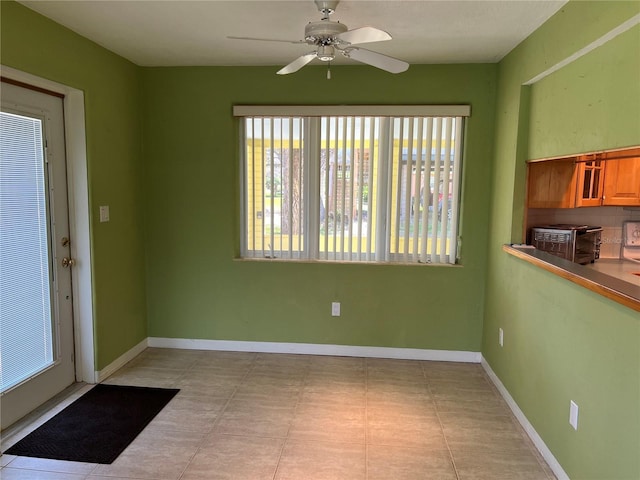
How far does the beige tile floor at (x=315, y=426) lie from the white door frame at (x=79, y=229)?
1.13ft

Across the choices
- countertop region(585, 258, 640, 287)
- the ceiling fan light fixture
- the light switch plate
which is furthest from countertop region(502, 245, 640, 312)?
the light switch plate

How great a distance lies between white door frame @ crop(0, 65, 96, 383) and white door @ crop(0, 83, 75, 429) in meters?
0.05

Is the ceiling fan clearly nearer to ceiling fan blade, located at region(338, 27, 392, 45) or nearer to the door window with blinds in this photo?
ceiling fan blade, located at region(338, 27, 392, 45)

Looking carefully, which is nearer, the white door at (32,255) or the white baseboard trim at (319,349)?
the white door at (32,255)

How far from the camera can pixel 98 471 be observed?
2.17 meters

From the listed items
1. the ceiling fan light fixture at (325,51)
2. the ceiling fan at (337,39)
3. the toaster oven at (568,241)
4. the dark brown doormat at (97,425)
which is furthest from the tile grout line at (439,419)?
the ceiling fan light fixture at (325,51)

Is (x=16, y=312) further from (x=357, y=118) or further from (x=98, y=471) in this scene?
(x=357, y=118)

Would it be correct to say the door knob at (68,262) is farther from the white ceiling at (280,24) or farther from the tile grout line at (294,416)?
the tile grout line at (294,416)

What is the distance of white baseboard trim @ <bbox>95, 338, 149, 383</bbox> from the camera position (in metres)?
3.14

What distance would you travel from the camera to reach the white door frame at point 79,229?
2861 mm

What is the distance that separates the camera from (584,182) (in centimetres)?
311

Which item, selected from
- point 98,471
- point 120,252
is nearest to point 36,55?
point 120,252

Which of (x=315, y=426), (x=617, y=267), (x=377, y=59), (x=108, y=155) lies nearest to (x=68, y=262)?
(x=108, y=155)

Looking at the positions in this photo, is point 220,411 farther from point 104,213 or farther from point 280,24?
point 280,24
